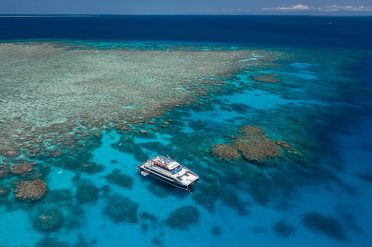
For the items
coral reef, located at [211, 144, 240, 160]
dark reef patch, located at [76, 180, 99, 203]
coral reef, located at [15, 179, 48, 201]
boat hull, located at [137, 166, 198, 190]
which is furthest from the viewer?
coral reef, located at [211, 144, 240, 160]

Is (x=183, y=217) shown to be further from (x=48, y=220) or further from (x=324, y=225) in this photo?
(x=324, y=225)

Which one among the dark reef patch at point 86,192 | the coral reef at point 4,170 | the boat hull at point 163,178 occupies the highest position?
the boat hull at point 163,178

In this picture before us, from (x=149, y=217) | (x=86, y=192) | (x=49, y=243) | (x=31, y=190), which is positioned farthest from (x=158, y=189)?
(x=31, y=190)

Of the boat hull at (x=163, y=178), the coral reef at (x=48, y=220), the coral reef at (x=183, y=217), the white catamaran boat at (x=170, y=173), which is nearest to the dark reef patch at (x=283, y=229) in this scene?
the coral reef at (x=183, y=217)

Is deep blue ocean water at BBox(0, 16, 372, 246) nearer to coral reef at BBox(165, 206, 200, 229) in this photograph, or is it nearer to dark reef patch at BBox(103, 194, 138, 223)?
coral reef at BBox(165, 206, 200, 229)

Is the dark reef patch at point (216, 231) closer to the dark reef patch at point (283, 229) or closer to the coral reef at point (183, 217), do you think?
the coral reef at point (183, 217)

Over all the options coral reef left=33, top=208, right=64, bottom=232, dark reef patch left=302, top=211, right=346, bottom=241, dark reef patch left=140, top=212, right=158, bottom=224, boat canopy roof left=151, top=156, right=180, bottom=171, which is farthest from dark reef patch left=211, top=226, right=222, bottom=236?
coral reef left=33, top=208, right=64, bottom=232
